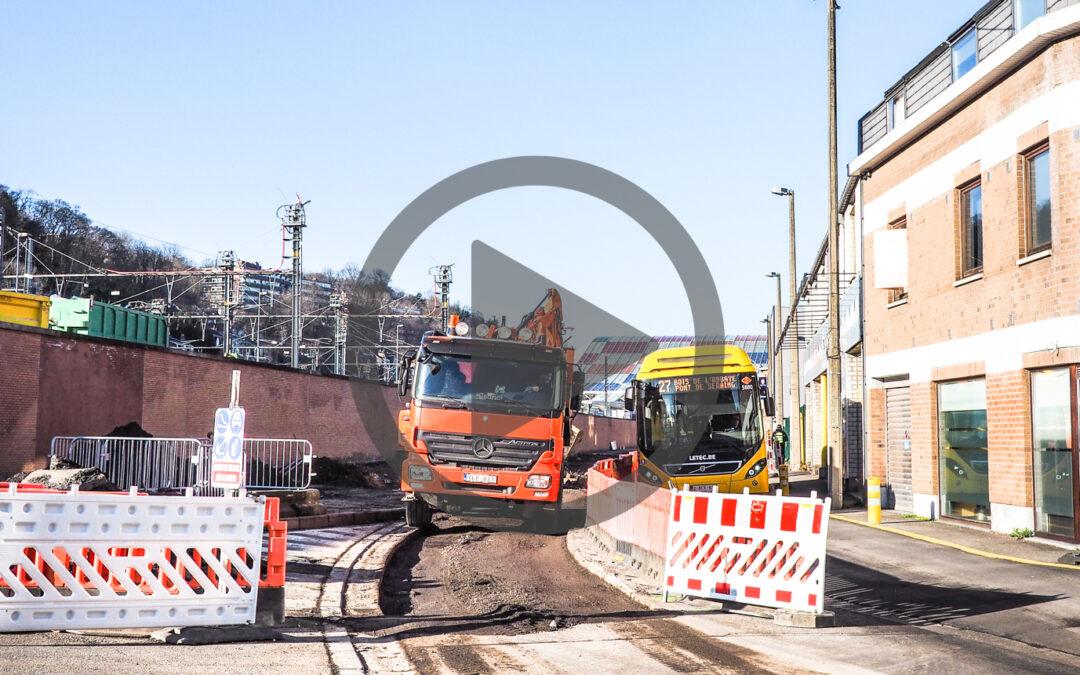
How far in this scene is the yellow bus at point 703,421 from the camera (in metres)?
20.7

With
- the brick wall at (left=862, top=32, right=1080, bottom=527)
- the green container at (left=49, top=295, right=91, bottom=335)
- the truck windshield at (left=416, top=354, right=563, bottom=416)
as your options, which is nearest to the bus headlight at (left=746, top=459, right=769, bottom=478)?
the brick wall at (left=862, top=32, right=1080, bottom=527)

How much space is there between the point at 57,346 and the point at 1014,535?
19.7 metres

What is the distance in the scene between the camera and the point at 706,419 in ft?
68.6

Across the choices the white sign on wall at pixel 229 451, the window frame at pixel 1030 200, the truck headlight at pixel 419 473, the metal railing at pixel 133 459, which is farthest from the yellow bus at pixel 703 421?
the white sign on wall at pixel 229 451

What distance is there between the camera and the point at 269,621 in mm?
8445

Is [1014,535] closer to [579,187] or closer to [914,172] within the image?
[914,172]

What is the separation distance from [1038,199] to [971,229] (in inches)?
106

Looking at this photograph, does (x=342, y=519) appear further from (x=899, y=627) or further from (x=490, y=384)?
(x=899, y=627)

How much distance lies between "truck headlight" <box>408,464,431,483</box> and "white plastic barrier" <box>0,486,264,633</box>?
8391mm

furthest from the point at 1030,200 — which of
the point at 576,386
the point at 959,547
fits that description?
the point at 576,386

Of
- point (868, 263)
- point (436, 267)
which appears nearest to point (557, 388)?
point (868, 263)

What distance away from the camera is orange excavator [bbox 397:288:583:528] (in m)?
16.6

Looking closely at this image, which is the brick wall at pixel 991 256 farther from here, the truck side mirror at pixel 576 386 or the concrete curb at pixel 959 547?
the truck side mirror at pixel 576 386

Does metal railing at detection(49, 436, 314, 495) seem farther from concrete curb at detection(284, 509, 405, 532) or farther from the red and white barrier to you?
the red and white barrier
